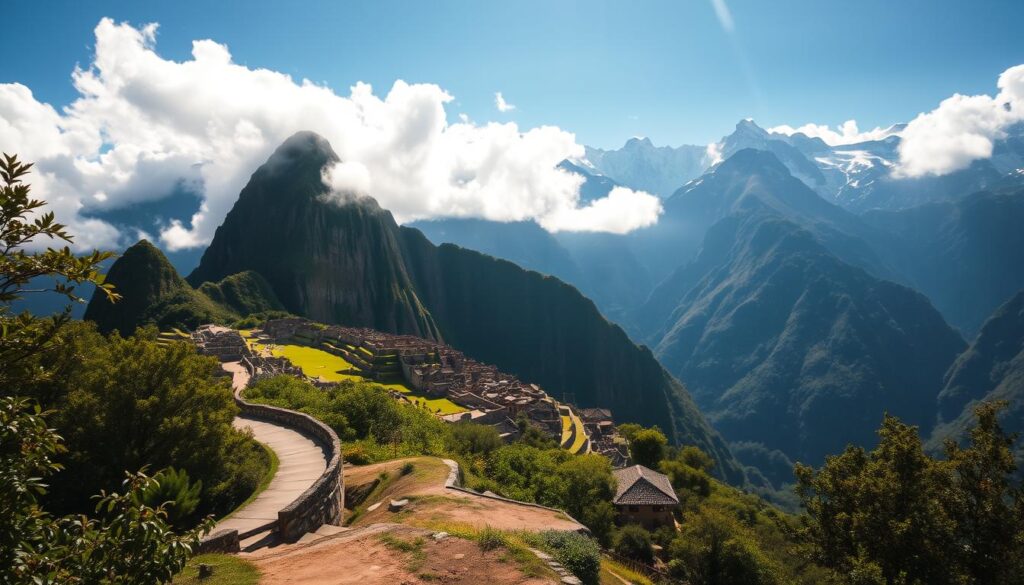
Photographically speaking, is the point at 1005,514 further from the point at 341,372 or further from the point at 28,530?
the point at 341,372

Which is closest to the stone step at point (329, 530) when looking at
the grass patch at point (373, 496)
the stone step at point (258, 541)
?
the stone step at point (258, 541)

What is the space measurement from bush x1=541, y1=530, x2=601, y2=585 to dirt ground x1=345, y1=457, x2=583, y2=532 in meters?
2.28

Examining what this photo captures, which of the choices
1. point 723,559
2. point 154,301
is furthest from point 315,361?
point 723,559

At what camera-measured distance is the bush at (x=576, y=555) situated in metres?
13.7

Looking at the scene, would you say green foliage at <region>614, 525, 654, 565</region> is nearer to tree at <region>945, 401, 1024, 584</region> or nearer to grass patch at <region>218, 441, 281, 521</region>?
tree at <region>945, 401, 1024, 584</region>

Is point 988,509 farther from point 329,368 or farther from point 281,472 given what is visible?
point 329,368

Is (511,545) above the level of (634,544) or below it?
above

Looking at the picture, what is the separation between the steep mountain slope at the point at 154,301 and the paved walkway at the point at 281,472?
109 metres

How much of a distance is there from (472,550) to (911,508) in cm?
1507

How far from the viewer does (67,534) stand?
19.9 feet

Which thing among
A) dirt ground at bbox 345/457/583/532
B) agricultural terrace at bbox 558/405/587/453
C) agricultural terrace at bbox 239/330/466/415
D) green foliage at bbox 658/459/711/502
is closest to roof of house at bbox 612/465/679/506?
green foliage at bbox 658/459/711/502

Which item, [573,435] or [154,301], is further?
[154,301]

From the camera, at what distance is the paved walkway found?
1806 cm

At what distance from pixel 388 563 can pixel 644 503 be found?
113ft
